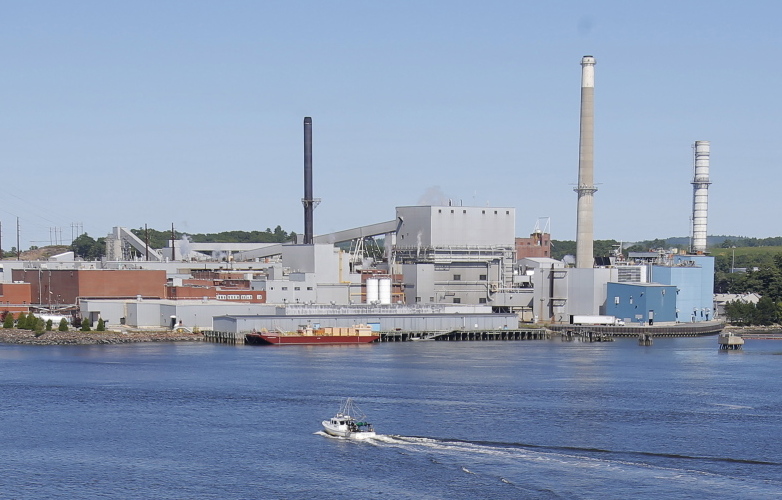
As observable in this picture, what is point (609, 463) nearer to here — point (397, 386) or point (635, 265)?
point (397, 386)

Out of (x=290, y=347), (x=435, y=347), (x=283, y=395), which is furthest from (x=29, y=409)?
(x=435, y=347)

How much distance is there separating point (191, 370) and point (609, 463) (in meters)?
24.2

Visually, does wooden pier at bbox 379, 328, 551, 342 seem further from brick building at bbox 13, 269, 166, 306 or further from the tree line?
the tree line

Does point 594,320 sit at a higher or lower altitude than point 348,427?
higher

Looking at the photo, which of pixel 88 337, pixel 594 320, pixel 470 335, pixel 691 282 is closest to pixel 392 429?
pixel 88 337

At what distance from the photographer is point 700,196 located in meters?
96.3

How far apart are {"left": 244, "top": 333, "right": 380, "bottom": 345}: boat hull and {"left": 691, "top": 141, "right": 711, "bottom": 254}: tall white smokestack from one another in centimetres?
4109

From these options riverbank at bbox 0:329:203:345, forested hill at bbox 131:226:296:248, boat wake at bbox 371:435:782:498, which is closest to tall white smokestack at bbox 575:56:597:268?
riverbank at bbox 0:329:203:345

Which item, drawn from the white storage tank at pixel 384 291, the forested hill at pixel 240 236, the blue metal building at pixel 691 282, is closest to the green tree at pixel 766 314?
the blue metal building at pixel 691 282

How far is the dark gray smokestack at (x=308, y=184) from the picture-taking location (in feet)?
266

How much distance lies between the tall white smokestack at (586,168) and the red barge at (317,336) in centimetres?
2076

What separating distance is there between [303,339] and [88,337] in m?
12.2

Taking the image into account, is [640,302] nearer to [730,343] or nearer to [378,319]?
[730,343]

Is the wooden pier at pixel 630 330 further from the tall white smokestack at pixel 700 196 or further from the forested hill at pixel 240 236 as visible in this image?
the forested hill at pixel 240 236
